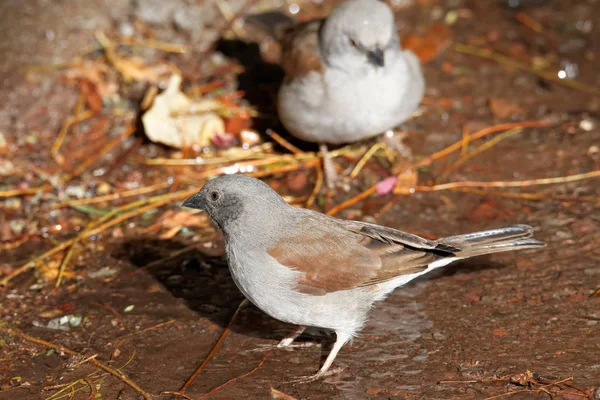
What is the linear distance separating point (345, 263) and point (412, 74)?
98.7 inches

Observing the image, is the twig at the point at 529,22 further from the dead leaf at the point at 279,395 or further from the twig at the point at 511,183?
the dead leaf at the point at 279,395

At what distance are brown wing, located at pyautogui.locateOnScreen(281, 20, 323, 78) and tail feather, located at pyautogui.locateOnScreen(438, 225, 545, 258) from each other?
2.17 meters

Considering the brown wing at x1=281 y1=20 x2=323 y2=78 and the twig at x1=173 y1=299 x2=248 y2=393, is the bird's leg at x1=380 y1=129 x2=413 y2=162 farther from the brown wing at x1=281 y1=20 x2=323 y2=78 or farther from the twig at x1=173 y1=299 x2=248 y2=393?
the twig at x1=173 y1=299 x2=248 y2=393

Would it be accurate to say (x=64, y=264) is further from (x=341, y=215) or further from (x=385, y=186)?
(x=385, y=186)

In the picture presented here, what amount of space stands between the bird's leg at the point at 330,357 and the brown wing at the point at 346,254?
285mm

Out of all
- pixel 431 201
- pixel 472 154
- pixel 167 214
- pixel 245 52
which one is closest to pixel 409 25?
pixel 245 52

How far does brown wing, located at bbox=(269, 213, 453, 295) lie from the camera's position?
4.43m

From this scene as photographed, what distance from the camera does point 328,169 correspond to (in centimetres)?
659

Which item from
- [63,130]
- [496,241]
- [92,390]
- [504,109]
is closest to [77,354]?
[92,390]

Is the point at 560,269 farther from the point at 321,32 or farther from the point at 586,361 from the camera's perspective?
the point at 321,32

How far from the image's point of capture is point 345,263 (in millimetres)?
4492

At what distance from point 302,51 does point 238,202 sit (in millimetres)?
2310

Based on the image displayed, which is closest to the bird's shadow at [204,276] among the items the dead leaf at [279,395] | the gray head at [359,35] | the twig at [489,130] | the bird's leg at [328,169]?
the dead leaf at [279,395]

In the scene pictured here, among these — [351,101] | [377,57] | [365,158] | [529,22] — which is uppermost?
[377,57]
